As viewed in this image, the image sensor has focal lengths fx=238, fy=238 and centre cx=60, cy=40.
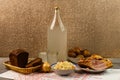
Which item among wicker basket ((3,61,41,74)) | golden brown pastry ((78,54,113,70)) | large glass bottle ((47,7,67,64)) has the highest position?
large glass bottle ((47,7,67,64))

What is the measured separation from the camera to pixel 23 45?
1.39 m

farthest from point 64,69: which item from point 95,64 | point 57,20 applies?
point 57,20

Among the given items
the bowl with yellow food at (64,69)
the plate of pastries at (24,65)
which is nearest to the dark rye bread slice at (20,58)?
the plate of pastries at (24,65)

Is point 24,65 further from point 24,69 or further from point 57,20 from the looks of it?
point 57,20

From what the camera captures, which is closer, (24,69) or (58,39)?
(24,69)

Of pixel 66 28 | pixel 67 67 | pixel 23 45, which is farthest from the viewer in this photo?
pixel 23 45

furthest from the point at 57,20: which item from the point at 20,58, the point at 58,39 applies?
the point at 20,58

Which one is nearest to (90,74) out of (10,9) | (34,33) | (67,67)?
(67,67)

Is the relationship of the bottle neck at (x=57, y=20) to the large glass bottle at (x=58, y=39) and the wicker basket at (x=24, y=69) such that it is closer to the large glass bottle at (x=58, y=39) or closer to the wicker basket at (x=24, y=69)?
the large glass bottle at (x=58, y=39)

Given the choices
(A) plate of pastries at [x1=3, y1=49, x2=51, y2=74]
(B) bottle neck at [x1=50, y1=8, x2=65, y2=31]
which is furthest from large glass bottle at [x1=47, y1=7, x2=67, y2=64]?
(A) plate of pastries at [x1=3, y1=49, x2=51, y2=74]

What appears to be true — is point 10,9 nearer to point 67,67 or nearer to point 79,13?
point 79,13

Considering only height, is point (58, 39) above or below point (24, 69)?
above

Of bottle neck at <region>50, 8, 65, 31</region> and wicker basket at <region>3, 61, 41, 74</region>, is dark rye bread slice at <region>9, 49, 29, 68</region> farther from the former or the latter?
bottle neck at <region>50, 8, 65, 31</region>

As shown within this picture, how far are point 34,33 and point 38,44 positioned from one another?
0.07 m
